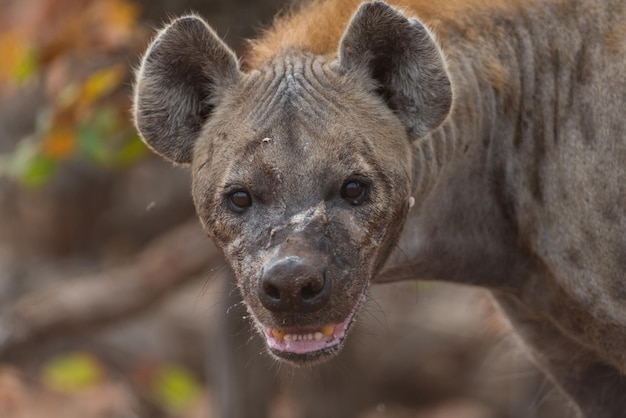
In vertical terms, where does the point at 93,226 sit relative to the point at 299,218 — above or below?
below

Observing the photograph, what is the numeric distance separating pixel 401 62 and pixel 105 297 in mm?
4414

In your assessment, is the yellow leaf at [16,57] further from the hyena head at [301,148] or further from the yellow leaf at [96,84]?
the hyena head at [301,148]

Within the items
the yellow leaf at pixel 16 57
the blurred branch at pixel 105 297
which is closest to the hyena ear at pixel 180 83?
the yellow leaf at pixel 16 57

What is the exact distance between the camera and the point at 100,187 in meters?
12.0

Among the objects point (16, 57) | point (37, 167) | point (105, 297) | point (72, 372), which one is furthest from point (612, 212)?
point (72, 372)

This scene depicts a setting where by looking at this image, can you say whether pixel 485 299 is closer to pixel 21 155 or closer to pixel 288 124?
pixel 288 124

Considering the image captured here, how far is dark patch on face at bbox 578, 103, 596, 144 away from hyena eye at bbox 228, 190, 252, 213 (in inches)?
51.5

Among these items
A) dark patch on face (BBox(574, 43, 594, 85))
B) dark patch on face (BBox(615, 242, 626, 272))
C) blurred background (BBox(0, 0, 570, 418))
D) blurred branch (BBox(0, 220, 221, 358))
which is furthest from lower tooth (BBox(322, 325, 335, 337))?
blurred branch (BBox(0, 220, 221, 358))

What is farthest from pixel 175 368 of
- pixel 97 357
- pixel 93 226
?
pixel 93 226

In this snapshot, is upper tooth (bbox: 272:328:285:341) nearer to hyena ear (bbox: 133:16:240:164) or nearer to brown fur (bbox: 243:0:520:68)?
hyena ear (bbox: 133:16:240:164)

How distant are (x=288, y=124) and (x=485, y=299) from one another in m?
2.07

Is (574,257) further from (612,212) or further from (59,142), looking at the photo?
(59,142)

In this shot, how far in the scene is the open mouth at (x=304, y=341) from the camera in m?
4.15

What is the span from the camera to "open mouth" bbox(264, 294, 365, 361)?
4148 mm
